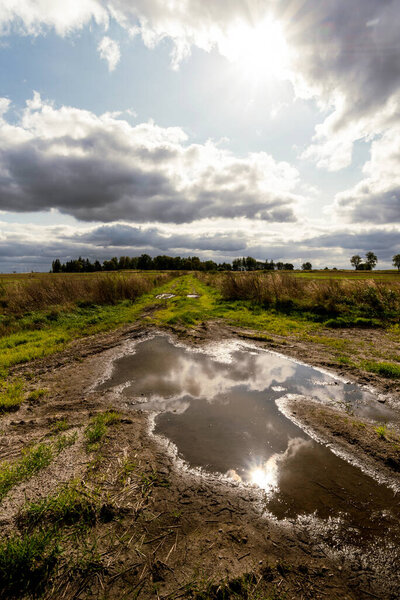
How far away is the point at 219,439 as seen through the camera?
13.5 feet

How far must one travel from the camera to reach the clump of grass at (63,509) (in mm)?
2625

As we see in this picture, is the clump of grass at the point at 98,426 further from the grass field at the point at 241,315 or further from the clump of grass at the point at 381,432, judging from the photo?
the clump of grass at the point at 381,432

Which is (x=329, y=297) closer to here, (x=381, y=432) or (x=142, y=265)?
(x=381, y=432)

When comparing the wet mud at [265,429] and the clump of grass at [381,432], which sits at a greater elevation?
the clump of grass at [381,432]

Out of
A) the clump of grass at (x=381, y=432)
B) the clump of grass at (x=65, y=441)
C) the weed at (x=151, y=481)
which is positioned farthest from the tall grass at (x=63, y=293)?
the clump of grass at (x=381, y=432)

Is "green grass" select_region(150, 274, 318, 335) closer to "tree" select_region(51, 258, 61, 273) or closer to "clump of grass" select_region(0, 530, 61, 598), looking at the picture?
"clump of grass" select_region(0, 530, 61, 598)

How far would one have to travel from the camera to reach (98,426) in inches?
166

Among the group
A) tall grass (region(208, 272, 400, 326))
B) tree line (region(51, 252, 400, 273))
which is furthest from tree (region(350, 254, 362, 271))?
tall grass (region(208, 272, 400, 326))

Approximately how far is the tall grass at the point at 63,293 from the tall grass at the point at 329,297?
9967 mm

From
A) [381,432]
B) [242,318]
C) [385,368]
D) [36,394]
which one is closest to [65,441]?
[36,394]

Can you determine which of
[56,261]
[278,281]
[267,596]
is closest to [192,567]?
[267,596]

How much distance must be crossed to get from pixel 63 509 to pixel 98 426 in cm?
154

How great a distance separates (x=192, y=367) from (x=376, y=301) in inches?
460

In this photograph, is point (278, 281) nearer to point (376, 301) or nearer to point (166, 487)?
point (376, 301)
